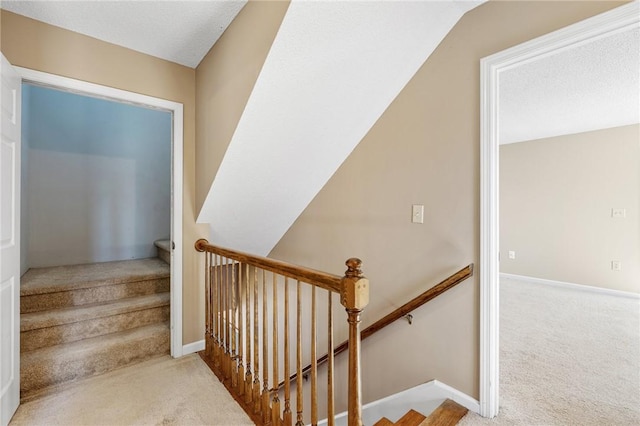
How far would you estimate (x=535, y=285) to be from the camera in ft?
14.3

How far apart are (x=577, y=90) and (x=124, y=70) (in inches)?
153

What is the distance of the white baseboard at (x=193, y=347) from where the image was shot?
224cm

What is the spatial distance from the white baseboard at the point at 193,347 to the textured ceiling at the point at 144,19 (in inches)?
89.5

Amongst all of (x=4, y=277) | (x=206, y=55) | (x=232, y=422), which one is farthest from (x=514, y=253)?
(x=4, y=277)

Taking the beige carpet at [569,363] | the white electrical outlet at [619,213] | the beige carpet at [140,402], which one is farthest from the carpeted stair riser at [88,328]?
the white electrical outlet at [619,213]

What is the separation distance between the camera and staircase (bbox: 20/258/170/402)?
6.09 ft

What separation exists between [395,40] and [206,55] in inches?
54.8

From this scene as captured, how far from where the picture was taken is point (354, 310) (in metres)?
1.03

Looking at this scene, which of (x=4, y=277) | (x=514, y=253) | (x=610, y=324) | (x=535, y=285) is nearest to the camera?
(x=4, y=277)

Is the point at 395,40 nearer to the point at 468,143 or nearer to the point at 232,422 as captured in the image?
the point at 468,143

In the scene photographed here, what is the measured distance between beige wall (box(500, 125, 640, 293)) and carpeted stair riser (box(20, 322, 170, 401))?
5.27m

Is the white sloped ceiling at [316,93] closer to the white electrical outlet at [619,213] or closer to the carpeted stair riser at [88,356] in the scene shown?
the carpeted stair riser at [88,356]

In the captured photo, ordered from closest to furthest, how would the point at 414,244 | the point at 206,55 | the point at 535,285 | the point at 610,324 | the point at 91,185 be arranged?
the point at 414,244, the point at 206,55, the point at 610,324, the point at 91,185, the point at 535,285

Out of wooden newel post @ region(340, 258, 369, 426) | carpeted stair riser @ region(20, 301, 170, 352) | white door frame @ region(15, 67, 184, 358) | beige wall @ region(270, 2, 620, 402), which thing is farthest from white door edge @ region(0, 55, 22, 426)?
beige wall @ region(270, 2, 620, 402)
